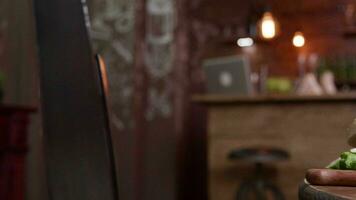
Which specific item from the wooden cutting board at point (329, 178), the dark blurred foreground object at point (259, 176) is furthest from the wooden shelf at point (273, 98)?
the wooden cutting board at point (329, 178)

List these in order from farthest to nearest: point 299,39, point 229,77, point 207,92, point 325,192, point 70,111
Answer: point 299,39 → point 207,92 → point 229,77 → point 70,111 → point 325,192

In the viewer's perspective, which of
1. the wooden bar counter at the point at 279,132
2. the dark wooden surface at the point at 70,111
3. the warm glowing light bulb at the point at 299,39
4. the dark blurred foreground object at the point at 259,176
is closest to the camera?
the dark wooden surface at the point at 70,111

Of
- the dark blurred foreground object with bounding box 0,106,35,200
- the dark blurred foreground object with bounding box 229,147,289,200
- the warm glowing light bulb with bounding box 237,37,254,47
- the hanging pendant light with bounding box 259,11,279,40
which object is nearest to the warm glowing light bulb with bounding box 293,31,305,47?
the hanging pendant light with bounding box 259,11,279,40

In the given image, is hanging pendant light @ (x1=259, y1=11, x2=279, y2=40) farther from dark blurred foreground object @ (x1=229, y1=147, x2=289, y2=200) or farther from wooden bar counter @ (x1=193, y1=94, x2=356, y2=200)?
dark blurred foreground object @ (x1=229, y1=147, x2=289, y2=200)

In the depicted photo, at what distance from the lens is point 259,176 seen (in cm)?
334

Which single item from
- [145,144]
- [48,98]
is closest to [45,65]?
[48,98]

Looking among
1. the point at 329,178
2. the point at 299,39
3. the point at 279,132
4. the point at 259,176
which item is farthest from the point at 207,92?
the point at 329,178

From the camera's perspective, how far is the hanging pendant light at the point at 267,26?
508 centimetres

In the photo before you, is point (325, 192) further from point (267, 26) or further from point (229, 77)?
point (267, 26)

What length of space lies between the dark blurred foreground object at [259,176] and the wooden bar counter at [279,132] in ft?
0.26

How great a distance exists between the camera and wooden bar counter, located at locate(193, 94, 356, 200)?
339 cm

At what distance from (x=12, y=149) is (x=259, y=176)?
1524mm

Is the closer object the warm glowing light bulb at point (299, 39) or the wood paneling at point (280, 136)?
the wood paneling at point (280, 136)

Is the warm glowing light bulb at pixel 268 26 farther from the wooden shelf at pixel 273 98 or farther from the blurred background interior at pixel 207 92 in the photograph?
the wooden shelf at pixel 273 98
